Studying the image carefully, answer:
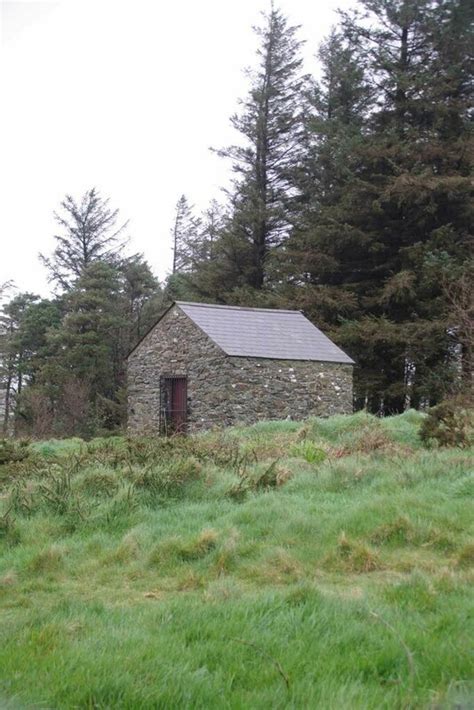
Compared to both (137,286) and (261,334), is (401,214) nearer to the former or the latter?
(261,334)

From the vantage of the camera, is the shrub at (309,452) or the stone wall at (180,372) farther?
the stone wall at (180,372)

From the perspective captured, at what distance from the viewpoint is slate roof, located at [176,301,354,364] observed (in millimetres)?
19297

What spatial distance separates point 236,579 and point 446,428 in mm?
5918

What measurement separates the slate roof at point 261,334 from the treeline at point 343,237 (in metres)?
3.74

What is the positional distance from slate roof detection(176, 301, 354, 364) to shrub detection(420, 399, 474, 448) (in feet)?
29.8

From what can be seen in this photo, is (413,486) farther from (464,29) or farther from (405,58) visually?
(405,58)

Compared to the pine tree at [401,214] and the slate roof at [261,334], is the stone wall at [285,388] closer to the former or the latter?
the slate roof at [261,334]

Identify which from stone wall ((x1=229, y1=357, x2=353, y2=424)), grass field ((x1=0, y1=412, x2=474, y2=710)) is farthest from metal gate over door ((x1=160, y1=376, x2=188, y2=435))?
grass field ((x1=0, y1=412, x2=474, y2=710))

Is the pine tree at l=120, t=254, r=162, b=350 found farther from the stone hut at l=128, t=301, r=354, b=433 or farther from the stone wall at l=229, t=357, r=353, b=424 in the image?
the stone wall at l=229, t=357, r=353, b=424

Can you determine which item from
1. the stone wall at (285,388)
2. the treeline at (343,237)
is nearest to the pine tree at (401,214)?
the treeline at (343,237)

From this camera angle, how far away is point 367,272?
27969mm

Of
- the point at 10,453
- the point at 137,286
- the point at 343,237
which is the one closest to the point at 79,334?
the point at 137,286

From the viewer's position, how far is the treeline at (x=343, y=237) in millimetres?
24703

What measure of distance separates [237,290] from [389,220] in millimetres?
7297
